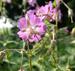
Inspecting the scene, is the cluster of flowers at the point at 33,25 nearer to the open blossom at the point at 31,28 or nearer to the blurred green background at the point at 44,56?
the open blossom at the point at 31,28

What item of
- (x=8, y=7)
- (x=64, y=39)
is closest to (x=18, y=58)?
(x=64, y=39)

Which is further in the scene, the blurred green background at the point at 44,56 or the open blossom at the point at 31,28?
the blurred green background at the point at 44,56

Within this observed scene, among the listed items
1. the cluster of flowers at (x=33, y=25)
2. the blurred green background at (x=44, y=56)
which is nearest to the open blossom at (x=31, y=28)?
the cluster of flowers at (x=33, y=25)

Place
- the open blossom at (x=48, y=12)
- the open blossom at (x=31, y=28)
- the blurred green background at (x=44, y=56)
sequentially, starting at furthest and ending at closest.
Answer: the blurred green background at (x=44, y=56), the open blossom at (x=48, y=12), the open blossom at (x=31, y=28)

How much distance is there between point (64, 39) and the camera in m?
2.58

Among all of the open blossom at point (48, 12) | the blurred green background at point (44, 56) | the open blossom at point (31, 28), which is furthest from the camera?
the blurred green background at point (44, 56)

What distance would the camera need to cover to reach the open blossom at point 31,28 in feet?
5.05

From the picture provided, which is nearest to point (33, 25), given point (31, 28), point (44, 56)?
point (31, 28)

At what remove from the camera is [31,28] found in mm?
1602

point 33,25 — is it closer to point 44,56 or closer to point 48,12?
point 48,12

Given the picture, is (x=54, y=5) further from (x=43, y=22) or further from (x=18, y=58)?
(x=18, y=58)

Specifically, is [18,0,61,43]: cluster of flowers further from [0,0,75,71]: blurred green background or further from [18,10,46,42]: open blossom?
[0,0,75,71]: blurred green background

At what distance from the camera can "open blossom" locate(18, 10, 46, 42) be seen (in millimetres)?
1539

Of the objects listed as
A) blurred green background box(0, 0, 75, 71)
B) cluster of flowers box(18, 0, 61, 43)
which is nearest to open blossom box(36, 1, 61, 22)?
cluster of flowers box(18, 0, 61, 43)
